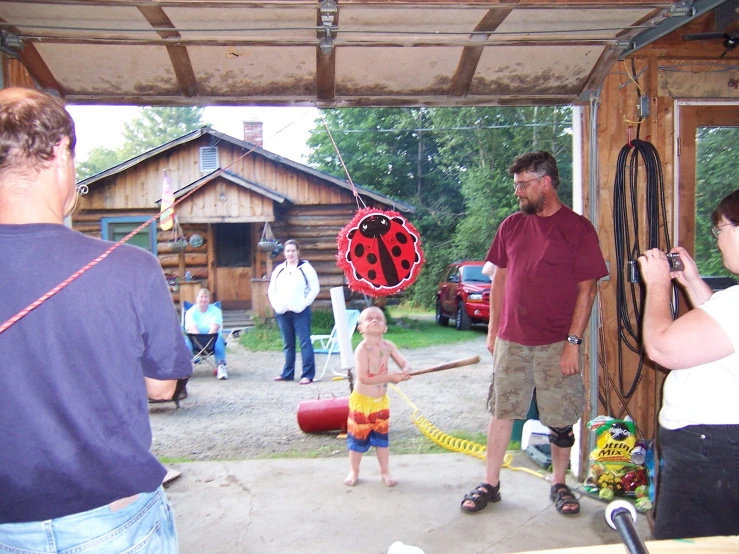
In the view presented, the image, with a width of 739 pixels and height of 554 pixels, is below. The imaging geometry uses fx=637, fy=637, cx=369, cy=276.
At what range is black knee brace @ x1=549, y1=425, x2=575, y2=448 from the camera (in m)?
3.56

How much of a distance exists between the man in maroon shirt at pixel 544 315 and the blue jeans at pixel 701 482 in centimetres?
148

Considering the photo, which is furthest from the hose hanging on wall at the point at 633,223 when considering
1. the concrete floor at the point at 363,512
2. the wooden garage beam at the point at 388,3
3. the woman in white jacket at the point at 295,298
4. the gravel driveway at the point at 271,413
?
the woman in white jacket at the point at 295,298

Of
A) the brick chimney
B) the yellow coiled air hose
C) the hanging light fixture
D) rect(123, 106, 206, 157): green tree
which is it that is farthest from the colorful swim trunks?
rect(123, 106, 206, 157): green tree

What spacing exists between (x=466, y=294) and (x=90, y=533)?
11.9 metres

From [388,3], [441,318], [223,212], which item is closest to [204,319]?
[388,3]

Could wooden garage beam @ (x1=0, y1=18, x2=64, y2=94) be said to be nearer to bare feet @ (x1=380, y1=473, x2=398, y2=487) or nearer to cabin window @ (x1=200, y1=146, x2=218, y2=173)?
bare feet @ (x1=380, y1=473, x2=398, y2=487)

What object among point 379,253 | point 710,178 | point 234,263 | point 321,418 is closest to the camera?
point 379,253

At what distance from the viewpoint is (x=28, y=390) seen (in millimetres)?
1236

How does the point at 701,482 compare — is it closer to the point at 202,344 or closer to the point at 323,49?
the point at 323,49

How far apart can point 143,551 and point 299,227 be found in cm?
1401

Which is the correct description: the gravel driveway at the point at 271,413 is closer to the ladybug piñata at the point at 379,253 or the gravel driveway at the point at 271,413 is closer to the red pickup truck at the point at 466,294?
the ladybug piñata at the point at 379,253

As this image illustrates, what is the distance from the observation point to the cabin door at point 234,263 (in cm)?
1540

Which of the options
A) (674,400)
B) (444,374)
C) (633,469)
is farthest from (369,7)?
(444,374)

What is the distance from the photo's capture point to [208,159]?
15.2 m
